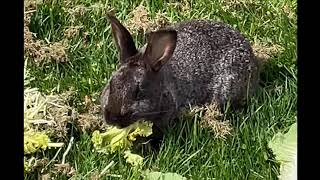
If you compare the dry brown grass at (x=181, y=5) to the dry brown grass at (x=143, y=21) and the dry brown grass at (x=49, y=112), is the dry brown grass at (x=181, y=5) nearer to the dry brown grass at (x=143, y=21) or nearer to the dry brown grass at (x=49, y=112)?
the dry brown grass at (x=143, y=21)

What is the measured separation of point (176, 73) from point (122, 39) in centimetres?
45

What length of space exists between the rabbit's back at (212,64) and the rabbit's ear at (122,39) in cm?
35

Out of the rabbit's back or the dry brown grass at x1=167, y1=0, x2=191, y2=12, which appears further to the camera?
the dry brown grass at x1=167, y1=0, x2=191, y2=12

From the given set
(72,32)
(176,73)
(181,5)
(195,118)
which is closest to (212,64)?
(176,73)

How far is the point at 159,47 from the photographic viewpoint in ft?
12.7

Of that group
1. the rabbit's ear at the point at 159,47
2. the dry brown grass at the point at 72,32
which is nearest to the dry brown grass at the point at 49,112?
the rabbit's ear at the point at 159,47

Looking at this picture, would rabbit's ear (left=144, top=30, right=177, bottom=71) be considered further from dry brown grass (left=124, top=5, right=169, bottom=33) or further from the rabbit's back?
dry brown grass (left=124, top=5, right=169, bottom=33)

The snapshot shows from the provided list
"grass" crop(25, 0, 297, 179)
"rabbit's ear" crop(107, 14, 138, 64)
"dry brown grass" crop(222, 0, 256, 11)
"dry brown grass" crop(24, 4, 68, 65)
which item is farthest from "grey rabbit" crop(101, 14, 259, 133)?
"dry brown grass" crop(24, 4, 68, 65)

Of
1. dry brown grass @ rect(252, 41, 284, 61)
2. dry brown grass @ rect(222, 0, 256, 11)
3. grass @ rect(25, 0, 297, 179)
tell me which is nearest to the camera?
grass @ rect(25, 0, 297, 179)

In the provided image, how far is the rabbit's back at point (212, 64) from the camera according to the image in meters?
4.29

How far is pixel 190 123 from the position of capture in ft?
13.1

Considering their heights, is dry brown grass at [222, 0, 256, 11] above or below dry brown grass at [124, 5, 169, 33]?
above

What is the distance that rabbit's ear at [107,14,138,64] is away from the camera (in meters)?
3.90

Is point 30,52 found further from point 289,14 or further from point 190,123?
point 289,14
